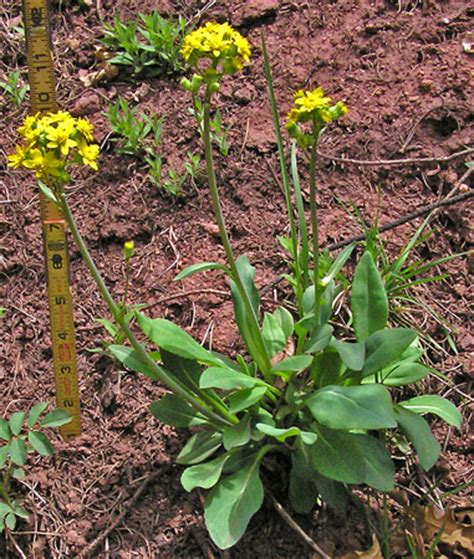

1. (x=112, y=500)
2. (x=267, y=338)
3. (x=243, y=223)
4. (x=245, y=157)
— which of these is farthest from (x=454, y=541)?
(x=245, y=157)

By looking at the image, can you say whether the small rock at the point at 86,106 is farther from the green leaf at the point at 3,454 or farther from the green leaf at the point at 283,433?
the green leaf at the point at 283,433

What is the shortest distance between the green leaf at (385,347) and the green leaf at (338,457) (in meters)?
0.22

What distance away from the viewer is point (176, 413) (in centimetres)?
248

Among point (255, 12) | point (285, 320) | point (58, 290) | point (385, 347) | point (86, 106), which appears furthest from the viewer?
point (255, 12)

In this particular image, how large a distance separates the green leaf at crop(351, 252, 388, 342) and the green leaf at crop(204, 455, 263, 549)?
55 centimetres

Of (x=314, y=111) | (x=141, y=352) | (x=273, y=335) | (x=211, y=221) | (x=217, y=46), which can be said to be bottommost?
(x=273, y=335)

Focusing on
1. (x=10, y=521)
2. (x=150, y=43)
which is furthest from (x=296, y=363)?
(x=150, y=43)

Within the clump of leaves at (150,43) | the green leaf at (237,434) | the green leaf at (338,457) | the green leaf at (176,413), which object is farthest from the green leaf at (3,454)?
the clump of leaves at (150,43)

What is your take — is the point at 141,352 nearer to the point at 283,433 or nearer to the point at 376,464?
the point at 283,433

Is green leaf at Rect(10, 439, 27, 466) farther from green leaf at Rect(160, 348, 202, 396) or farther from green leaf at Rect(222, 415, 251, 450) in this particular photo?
green leaf at Rect(222, 415, 251, 450)

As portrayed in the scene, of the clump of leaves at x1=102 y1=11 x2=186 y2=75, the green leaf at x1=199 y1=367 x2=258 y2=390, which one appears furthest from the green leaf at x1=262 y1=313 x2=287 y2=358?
the clump of leaves at x1=102 y1=11 x2=186 y2=75

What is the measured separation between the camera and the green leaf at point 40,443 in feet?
8.34

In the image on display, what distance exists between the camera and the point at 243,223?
3195 millimetres

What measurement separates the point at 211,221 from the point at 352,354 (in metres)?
1.22
